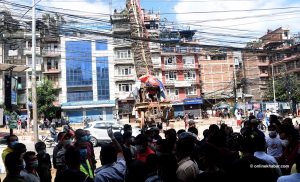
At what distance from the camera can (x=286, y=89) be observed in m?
53.8

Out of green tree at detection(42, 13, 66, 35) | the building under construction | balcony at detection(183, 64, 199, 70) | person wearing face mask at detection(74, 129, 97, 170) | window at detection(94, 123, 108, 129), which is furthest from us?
balcony at detection(183, 64, 199, 70)

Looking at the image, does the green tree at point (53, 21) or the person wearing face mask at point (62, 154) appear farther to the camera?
the green tree at point (53, 21)

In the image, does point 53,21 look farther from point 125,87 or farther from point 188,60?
point 188,60

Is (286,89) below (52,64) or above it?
below

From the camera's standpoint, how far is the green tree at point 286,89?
5240cm

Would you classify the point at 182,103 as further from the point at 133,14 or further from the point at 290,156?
the point at 290,156

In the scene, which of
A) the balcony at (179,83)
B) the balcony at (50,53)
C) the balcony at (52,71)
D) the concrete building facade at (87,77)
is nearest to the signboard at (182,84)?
the balcony at (179,83)

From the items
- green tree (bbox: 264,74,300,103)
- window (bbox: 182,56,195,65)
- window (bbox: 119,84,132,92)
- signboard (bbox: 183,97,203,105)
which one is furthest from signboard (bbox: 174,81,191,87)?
green tree (bbox: 264,74,300,103)

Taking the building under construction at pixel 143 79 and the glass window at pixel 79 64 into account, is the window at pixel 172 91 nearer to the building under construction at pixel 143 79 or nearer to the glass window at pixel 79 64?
the glass window at pixel 79 64

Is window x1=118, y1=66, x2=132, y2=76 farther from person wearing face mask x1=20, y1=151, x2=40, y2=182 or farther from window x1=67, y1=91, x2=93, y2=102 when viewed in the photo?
person wearing face mask x1=20, y1=151, x2=40, y2=182

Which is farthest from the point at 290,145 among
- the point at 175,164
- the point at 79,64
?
the point at 79,64

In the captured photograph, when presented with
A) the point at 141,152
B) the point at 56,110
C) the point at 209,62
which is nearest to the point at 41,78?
the point at 56,110

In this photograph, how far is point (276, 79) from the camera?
59.8 m

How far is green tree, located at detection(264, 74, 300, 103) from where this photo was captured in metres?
52.4
